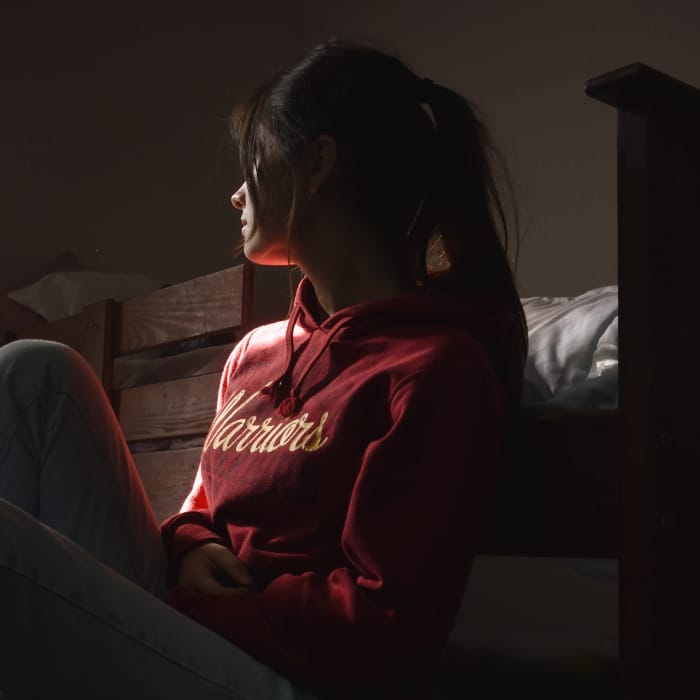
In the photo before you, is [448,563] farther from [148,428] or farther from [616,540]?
[148,428]

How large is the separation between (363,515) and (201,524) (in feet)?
0.94

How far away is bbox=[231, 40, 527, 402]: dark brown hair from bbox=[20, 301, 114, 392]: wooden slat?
3.62 feet

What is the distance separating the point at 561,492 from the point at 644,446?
113mm

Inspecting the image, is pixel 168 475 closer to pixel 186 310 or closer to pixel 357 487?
pixel 186 310

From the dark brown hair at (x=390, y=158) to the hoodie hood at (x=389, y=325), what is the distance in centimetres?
6

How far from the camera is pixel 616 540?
82cm

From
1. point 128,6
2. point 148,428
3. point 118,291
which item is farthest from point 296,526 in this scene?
point 128,6

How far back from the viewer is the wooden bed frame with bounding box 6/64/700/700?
78 cm

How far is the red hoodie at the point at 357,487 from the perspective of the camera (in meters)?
0.80

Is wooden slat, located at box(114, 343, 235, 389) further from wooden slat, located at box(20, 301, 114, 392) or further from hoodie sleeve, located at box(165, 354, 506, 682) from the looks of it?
hoodie sleeve, located at box(165, 354, 506, 682)

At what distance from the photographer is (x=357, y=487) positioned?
2.76 feet

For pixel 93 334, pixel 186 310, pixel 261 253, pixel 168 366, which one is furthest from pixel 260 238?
pixel 93 334

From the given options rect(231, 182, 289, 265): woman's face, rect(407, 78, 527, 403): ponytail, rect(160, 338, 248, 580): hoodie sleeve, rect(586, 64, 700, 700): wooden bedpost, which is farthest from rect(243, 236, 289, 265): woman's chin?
rect(586, 64, 700, 700): wooden bedpost

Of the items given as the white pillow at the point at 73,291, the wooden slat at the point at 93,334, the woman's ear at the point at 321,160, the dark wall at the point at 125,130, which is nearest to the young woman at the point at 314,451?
the woman's ear at the point at 321,160
